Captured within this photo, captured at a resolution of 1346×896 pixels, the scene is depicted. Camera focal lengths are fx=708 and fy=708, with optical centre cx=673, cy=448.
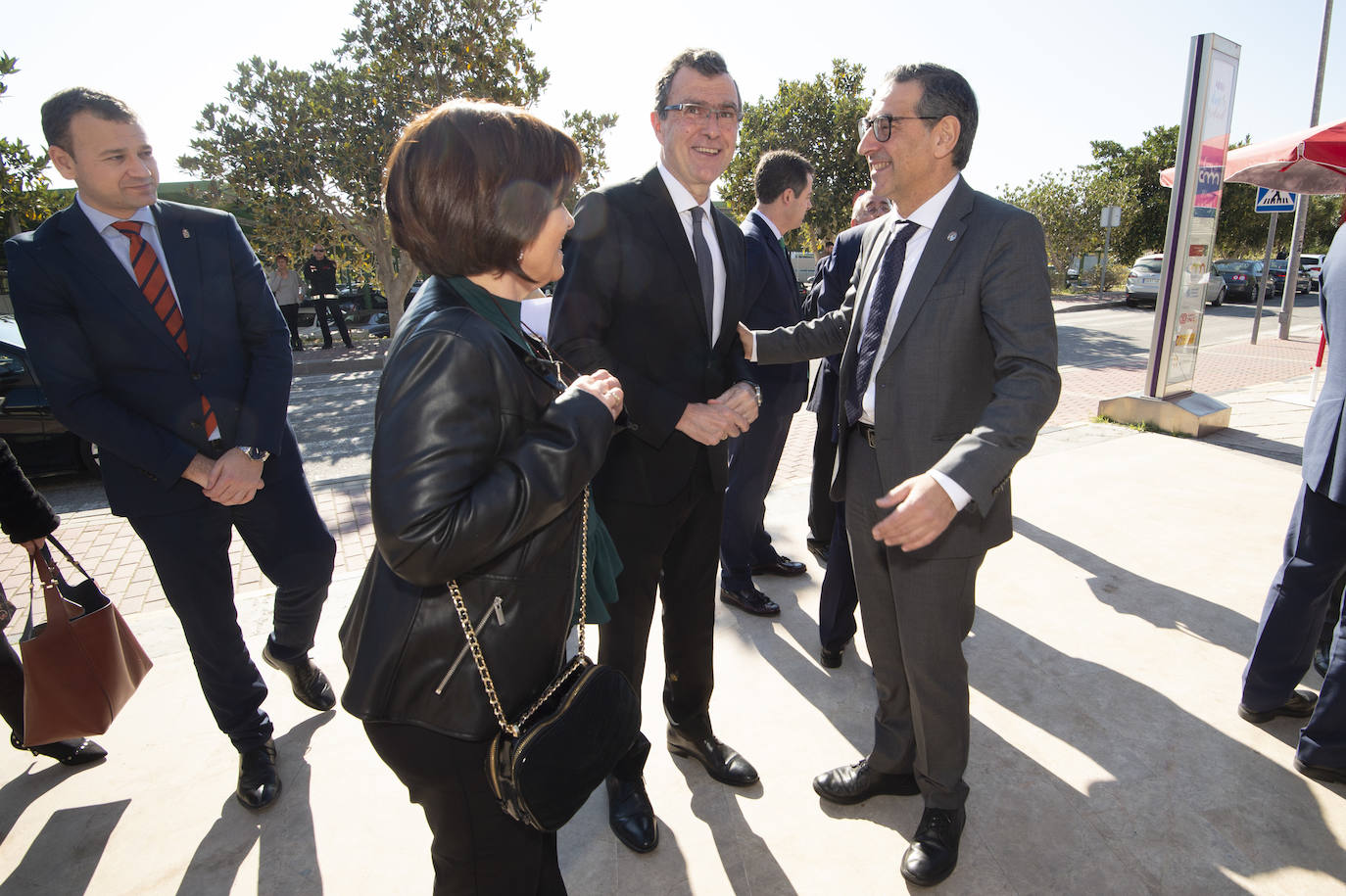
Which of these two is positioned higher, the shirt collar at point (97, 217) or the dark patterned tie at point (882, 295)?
the shirt collar at point (97, 217)

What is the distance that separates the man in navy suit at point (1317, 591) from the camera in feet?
7.91

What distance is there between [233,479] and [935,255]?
231 cm

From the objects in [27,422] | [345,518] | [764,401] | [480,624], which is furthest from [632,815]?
[27,422]

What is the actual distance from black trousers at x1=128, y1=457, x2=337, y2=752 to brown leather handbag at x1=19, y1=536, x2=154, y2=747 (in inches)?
10.2

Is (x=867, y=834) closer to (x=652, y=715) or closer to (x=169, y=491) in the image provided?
(x=652, y=715)

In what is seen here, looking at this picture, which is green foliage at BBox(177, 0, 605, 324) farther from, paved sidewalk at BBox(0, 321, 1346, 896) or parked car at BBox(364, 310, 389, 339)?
paved sidewalk at BBox(0, 321, 1346, 896)

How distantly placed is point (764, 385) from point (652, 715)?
175 cm

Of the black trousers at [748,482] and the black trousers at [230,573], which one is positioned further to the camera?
the black trousers at [748,482]

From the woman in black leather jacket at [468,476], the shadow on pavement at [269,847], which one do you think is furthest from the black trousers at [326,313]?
the woman in black leather jacket at [468,476]

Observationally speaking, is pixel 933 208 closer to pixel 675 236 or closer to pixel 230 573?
pixel 675 236

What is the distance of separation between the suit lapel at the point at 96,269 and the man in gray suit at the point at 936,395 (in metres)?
2.30

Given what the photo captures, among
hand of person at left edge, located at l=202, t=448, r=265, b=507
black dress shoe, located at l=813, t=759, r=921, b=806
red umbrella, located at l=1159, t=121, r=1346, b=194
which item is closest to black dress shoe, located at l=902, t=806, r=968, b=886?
black dress shoe, located at l=813, t=759, r=921, b=806

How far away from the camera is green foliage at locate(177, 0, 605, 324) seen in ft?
40.5

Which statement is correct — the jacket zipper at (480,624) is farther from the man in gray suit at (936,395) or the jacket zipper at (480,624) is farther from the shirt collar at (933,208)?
the shirt collar at (933,208)
